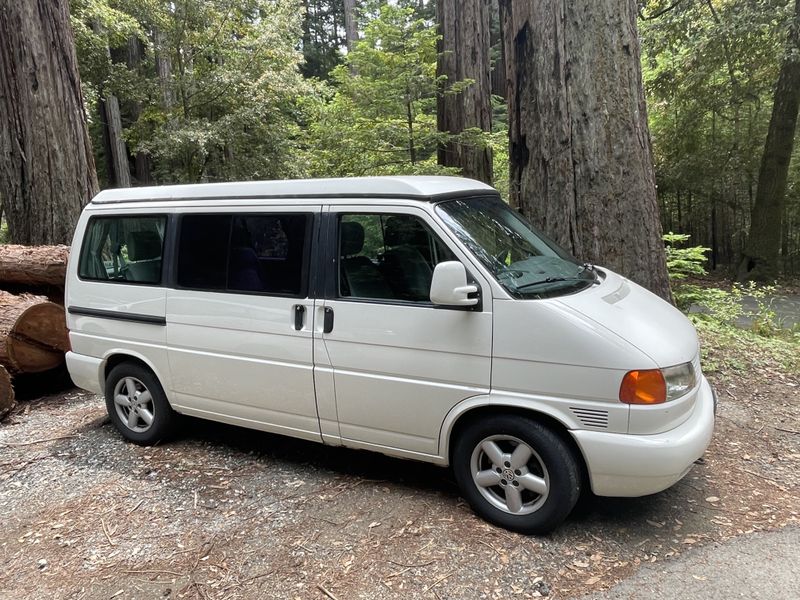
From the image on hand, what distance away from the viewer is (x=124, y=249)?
4926mm

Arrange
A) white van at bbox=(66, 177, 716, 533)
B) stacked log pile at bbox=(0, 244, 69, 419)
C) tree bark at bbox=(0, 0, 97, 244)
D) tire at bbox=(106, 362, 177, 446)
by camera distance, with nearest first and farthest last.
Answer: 1. white van at bbox=(66, 177, 716, 533)
2. tire at bbox=(106, 362, 177, 446)
3. stacked log pile at bbox=(0, 244, 69, 419)
4. tree bark at bbox=(0, 0, 97, 244)

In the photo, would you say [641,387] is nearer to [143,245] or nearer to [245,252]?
[245,252]

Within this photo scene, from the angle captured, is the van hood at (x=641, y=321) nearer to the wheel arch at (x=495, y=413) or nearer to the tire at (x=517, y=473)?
the wheel arch at (x=495, y=413)

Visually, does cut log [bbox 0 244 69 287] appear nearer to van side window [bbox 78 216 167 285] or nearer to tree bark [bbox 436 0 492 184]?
van side window [bbox 78 216 167 285]

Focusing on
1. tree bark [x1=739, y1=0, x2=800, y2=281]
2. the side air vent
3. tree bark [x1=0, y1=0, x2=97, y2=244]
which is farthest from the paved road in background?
tree bark [x1=739, y1=0, x2=800, y2=281]

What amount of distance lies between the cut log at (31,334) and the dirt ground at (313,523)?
1412 millimetres

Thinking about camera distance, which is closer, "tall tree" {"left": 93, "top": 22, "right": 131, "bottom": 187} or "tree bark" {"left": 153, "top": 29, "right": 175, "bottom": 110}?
"tree bark" {"left": 153, "top": 29, "right": 175, "bottom": 110}

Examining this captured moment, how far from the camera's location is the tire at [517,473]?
130 inches

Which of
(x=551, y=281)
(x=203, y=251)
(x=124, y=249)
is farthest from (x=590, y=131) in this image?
(x=124, y=249)

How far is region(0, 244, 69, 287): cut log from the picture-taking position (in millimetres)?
6840

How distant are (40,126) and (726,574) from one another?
30.3 feet

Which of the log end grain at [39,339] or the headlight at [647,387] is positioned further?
the log end grain at [39,339]

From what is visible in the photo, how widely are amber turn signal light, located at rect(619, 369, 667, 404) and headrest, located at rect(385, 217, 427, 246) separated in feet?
4.71

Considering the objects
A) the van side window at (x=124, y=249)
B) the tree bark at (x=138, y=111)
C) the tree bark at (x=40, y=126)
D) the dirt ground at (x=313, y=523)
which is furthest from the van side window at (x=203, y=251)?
the tree bark at (x=138, y=111)
